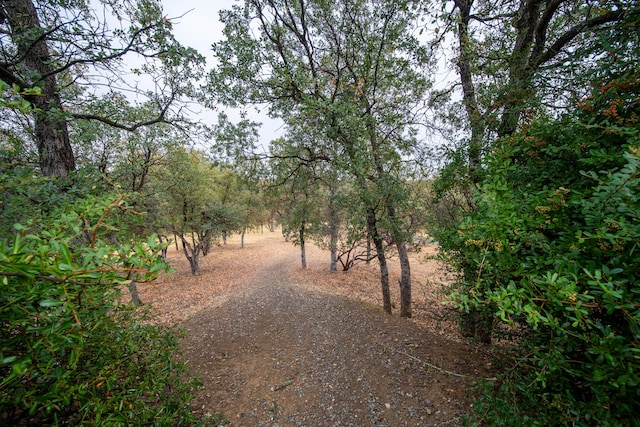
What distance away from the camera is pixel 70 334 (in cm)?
112

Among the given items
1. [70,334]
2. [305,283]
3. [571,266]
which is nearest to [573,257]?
[571,266]

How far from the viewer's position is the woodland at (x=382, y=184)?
4.09ft

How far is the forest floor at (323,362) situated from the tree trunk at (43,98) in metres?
4.51

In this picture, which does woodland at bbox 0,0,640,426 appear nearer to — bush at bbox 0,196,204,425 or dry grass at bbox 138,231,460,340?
bush at bbox 0,196,204,425

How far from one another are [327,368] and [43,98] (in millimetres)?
7152

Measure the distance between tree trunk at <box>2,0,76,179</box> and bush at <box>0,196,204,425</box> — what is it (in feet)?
11.0

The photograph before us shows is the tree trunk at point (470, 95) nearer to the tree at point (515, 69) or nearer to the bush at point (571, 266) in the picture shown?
the tree at point (515, 69)

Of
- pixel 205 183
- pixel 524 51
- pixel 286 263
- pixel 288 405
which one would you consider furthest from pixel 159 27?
pixel 286 263

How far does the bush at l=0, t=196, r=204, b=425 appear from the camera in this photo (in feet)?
3.26

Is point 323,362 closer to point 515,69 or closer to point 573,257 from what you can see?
point 573,257

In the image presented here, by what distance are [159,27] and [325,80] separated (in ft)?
15.1

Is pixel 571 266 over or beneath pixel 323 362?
over

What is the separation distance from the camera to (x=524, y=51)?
3.52 meters

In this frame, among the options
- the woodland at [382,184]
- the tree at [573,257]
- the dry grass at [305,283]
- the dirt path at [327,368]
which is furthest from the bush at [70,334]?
the dry grass at [305,283]
